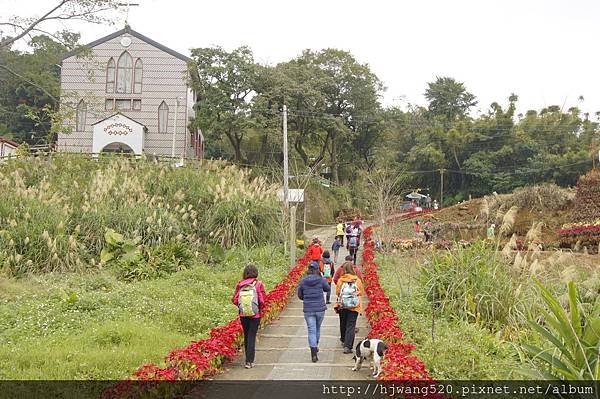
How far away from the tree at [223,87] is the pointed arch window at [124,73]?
19.1 feet

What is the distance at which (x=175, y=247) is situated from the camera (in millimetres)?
15820

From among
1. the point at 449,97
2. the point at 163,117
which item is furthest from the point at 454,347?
the point at 449,97

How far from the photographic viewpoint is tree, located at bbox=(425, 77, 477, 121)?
55812 mm

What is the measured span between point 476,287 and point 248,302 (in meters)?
4.09

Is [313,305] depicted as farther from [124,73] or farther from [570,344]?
Answer: [124,73]

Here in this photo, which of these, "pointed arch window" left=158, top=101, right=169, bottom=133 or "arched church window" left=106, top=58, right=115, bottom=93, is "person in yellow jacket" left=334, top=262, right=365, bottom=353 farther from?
"arched church window" left=106, top=58, right=115, bottom=93

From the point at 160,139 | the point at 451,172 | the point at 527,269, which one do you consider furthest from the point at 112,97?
the point at 527,269

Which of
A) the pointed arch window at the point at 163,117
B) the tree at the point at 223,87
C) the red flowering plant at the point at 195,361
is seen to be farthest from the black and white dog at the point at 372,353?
the pointed arch window at the point at 163,117

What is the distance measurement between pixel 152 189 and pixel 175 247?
402 cm

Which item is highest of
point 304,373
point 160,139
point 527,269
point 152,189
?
point 160,139

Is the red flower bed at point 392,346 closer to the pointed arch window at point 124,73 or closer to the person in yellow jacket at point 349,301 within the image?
the person in yellow jacket at point 349,301

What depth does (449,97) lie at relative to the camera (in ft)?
183

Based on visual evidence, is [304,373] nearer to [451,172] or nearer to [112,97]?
[112,97]

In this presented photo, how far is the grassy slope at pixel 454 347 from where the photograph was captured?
22.4ft
